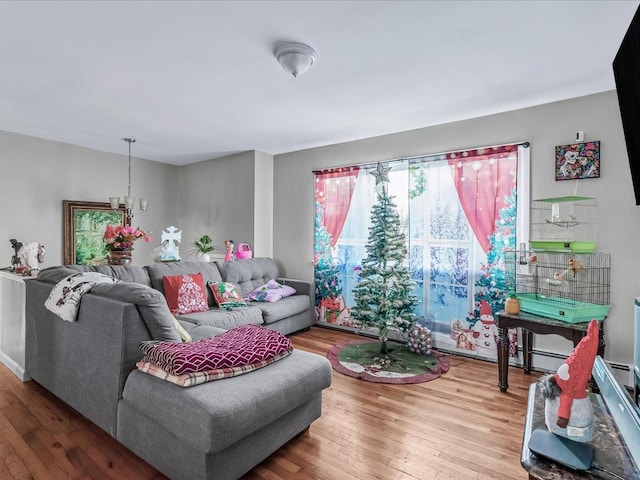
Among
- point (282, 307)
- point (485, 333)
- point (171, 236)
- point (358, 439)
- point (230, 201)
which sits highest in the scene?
point (230, 201)

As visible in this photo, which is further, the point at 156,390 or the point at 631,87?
the point at 156,390

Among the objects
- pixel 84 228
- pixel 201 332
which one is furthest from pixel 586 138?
pixel 84 228

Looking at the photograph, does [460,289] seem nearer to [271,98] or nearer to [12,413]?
[271,98]

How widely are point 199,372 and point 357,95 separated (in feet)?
8.07

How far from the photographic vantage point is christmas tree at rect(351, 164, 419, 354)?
136 inches

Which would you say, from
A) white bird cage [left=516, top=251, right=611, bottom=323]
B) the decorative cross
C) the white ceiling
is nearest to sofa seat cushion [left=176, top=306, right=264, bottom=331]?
the decorative cross

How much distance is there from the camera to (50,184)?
455cm

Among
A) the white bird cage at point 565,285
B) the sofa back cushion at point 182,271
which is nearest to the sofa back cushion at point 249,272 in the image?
the sofa back cushion at point 182,271

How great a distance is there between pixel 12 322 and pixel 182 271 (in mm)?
1449

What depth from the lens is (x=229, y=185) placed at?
5301 mm

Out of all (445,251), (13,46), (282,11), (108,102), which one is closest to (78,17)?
(13,46)

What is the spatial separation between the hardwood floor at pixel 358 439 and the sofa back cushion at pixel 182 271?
1.23 m

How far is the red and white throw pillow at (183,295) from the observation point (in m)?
3.43

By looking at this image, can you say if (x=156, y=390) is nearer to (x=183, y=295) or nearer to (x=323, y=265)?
(x=183, y=295)
